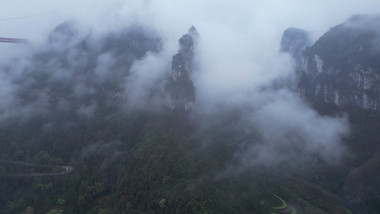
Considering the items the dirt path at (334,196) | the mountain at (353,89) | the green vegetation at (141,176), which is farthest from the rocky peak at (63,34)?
the dirt path at (334,196)

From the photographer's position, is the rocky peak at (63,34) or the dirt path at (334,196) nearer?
the dirt path at (334,196)

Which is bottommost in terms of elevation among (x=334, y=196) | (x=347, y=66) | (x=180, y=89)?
(x=334, y=196)

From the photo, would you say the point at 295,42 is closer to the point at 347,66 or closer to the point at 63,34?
the point at 347,66

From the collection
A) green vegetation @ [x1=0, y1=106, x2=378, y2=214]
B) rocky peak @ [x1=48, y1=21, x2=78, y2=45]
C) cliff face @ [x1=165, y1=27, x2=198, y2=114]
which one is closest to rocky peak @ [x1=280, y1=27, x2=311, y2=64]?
cliff face @ [x1=165, y1=27, x2=198, y2=114]

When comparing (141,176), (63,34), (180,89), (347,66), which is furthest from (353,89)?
(63,34)

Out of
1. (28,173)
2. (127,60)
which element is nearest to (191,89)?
(127,60)

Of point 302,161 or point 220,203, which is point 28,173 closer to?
point 220,203

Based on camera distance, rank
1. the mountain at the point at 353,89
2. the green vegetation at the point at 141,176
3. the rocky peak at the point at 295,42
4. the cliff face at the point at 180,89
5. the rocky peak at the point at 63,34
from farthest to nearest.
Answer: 1. the rocky peak at the point at 295,42
2. the rocky peak at the point at 63,34
3. the cliff face at the point at 180,89
4. the mountain at the point at 353,89
5. the green vegetation at the point at 141,176

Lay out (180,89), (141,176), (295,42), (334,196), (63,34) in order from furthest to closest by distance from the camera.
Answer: (295,42) → (63,34) → (180,89) → (334,196) → (141,176)

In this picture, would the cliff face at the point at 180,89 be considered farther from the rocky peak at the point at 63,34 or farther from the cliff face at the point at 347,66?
the rocky peak at the point at 63,34
